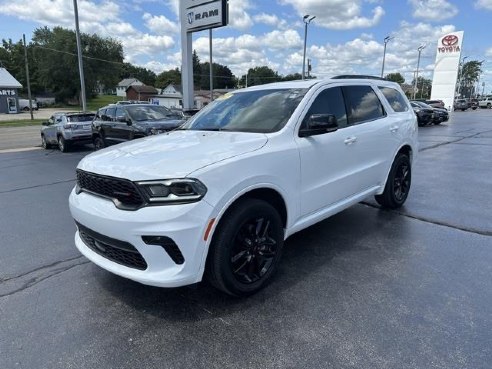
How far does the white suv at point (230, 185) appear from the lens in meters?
2.67

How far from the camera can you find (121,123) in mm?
11617

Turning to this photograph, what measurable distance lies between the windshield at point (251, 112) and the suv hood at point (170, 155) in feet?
0.78

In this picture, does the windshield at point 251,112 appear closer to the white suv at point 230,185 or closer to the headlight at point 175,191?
the white suv at point 230,185

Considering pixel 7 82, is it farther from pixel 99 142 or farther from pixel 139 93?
pixel 99 142

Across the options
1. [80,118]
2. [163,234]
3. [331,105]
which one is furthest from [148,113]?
[163,234]

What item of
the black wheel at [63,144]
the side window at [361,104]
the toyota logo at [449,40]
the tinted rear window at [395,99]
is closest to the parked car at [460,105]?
the toyota logo at [449,40]

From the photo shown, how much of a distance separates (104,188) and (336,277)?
2281 millimetres

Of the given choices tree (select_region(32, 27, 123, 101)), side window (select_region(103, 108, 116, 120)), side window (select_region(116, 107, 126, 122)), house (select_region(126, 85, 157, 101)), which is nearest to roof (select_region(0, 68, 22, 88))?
tree (select_region(32, 27, 123, 101))

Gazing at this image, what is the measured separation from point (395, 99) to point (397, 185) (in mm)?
1298

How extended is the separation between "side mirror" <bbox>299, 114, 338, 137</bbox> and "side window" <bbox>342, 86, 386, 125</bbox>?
87 cm

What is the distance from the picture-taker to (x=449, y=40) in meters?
51.8

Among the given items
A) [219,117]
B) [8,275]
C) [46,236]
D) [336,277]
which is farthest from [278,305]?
[46,236]

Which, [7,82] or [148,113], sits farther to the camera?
[7,82]

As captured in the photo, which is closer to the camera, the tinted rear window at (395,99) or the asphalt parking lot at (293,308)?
the asphalt parking lot at (293,308)
